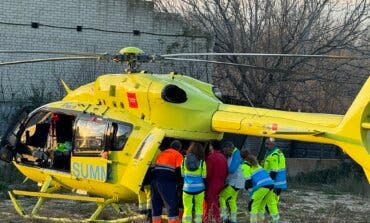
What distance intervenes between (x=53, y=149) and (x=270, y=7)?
11.0 m

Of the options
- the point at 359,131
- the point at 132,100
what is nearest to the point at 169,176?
the point at 132,100

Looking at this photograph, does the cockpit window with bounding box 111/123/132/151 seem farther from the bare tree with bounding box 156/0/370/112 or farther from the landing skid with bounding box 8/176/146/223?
the bare tree with bounding box 156/0/370/112

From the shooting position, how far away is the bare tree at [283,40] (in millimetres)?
20547

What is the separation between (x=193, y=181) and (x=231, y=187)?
3.67ft

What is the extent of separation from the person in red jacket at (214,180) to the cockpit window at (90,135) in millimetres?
1783

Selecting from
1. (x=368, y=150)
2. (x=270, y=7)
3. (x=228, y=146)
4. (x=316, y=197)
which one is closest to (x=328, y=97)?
(x=270, y=7)

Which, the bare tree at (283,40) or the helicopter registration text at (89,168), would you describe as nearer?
the helicopter registration text at (89,168)

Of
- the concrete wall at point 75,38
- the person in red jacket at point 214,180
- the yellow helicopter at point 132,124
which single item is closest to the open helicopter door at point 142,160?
the yellow helicopter at point 132,124

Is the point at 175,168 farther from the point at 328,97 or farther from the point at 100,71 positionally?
the point at 328,97

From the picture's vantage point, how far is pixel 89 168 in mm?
10883

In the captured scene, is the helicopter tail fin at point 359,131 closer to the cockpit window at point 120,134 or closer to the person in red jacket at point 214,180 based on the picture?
the person in red jacket at point 214,180

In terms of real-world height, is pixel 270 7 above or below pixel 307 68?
above

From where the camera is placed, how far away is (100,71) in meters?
20.2

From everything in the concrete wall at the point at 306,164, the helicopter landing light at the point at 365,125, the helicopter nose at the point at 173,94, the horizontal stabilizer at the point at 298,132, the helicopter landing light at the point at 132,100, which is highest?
the helicopter nose at the point at 173,94
